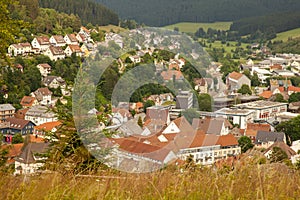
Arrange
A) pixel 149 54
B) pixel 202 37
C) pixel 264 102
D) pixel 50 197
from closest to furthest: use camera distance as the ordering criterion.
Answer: pixel 50 197 → pixel 149 54 → pixel 264 102 → pixel 202 37

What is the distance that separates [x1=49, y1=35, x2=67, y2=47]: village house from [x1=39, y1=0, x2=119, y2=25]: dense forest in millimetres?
7792

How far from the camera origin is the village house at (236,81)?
26395 millimetres

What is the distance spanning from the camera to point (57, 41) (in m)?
28.4

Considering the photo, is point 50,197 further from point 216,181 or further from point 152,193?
point 216,181

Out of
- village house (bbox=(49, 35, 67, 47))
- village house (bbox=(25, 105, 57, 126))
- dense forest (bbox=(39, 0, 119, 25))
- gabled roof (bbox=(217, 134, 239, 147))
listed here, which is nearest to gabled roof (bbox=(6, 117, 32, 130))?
village house (bbox=(25, 105, 57, 126))

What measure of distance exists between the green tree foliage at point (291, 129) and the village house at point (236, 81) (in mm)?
9052

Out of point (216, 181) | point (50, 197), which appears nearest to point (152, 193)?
point (216, 181)

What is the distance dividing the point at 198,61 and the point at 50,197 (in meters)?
2.35

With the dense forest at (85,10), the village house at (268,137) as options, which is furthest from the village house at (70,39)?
the village house at (268,137)

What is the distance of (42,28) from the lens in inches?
1203

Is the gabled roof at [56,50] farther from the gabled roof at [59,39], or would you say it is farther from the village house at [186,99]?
the village house at [186,99]

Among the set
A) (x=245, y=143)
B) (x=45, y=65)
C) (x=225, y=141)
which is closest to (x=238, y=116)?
(x=245, y=143)

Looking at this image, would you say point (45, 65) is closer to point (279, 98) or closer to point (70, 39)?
point (70, 39)

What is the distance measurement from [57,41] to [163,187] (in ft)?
89.7
